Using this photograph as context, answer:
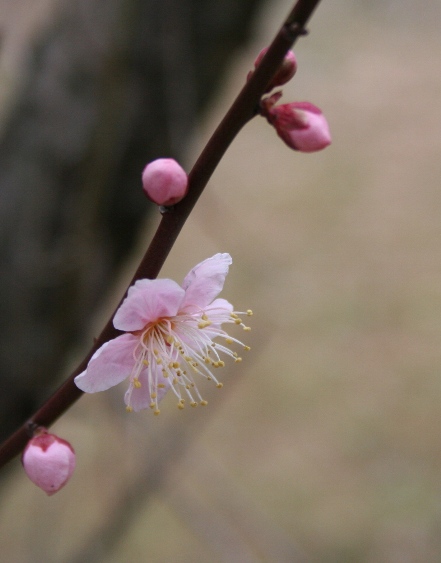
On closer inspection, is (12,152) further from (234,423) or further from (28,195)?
(234,423)

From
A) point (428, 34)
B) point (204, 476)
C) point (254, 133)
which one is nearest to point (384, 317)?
point (204, 476)

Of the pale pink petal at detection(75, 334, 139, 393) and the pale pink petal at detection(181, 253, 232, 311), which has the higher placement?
the pale pink petal at detection(181, 253, 232, 311)

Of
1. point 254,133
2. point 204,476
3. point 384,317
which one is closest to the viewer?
point 204,476

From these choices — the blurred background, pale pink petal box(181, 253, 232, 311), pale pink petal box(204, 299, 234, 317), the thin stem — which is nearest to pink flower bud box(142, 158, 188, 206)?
the thin stem

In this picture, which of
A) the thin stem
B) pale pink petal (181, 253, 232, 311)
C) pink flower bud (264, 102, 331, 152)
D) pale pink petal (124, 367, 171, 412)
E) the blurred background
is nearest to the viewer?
the thin stem

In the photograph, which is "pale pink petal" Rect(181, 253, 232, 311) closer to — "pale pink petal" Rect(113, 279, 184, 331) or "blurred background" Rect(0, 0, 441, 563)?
"pale pink petal" Rect(113, 279, 184, 331)

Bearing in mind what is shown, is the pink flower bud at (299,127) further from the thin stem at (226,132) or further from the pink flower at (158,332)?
the pink flower at (158,332)
